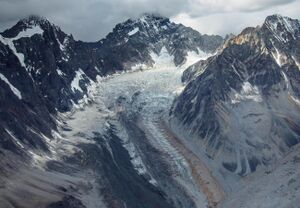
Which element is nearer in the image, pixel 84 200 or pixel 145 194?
pixel 84 200

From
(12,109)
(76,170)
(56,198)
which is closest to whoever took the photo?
(56,198)

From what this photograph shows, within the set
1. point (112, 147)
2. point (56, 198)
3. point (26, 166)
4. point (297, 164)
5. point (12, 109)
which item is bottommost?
point (297, 164)

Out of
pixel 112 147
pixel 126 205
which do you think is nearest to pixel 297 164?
pixel 126 205

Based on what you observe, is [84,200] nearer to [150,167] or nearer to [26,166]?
[26,166]

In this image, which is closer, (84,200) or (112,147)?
(84,200)

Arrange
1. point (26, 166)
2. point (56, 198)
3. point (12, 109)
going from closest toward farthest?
point (56, 198) → point (26, 166) → point (12, 109)

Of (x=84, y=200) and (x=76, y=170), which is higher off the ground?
(x=76, y=170)

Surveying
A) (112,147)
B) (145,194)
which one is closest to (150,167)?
(112,147)

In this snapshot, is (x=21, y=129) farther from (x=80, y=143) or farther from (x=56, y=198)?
(x=56, y=198)

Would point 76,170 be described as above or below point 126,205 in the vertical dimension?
above
